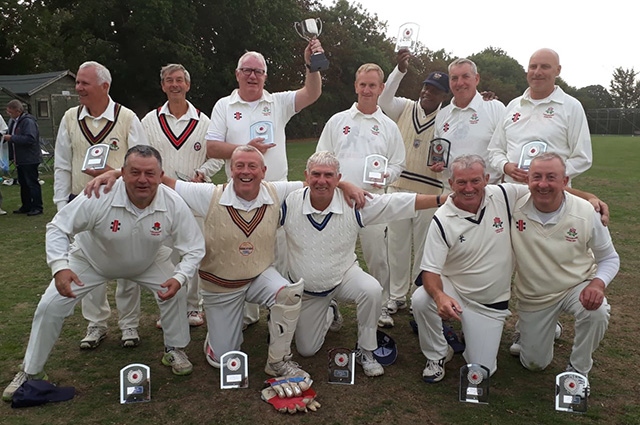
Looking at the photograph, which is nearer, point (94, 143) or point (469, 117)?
point (94, 143)

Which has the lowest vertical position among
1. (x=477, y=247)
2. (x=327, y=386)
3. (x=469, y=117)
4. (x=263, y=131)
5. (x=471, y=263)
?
(x=327, y=386)

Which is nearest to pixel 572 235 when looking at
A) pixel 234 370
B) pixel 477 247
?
pixel 477 247

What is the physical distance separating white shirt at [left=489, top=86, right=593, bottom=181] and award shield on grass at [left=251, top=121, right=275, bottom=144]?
6.49 ft

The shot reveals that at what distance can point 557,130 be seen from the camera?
440 centimetres

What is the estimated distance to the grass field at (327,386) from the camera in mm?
3551

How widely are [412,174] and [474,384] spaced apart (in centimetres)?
223

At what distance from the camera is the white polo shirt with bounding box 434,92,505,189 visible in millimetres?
4910

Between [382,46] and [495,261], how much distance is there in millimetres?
44314

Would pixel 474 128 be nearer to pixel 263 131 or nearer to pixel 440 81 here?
pixel 440 81

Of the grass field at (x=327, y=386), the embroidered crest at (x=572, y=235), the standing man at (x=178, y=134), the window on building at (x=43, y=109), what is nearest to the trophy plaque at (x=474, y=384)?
the grass field at (x=327, y=386)

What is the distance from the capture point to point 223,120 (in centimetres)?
493

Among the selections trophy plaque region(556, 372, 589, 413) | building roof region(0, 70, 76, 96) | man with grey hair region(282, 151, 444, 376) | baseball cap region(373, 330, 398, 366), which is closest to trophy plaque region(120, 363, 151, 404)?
man with grey hair region(282, 151, 444, 376)

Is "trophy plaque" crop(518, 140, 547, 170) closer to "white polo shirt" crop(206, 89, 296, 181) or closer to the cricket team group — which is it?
the cricket team group

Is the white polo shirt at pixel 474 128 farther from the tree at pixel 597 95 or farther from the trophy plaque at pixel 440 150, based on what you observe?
the tree at pixel 597 95
